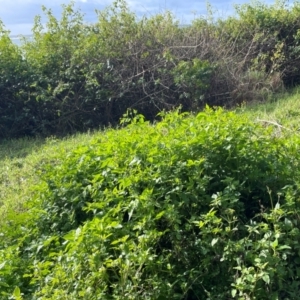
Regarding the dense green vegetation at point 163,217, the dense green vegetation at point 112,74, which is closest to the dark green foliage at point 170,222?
the dense green vegetation at point 163,217

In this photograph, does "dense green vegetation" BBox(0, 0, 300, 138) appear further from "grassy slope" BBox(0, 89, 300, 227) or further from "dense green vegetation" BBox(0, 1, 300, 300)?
"dense green vegetation" BBox(0, 1, 300, 300)

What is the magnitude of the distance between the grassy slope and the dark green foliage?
797 mm

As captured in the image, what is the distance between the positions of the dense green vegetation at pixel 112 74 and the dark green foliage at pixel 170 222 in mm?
5000

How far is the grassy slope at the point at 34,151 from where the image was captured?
220 inches

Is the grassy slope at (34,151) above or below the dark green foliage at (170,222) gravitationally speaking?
below

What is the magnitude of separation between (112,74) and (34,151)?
2340 mm

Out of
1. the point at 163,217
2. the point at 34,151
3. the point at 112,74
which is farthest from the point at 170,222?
the point at 112,74

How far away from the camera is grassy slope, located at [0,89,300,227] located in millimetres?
5594

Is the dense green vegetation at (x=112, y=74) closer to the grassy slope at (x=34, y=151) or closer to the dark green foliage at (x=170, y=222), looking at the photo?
the grassy slope at (x=34, y=151)

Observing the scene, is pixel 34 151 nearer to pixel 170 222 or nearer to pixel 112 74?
pixel 112 74

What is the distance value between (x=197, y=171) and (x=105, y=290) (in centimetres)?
102

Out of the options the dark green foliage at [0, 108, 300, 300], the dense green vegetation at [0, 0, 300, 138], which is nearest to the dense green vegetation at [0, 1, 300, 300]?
the dark green foliage at [0, 108, 300, 300]

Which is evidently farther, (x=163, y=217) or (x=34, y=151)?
(x=34, y=151)

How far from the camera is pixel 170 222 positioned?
333 cm
